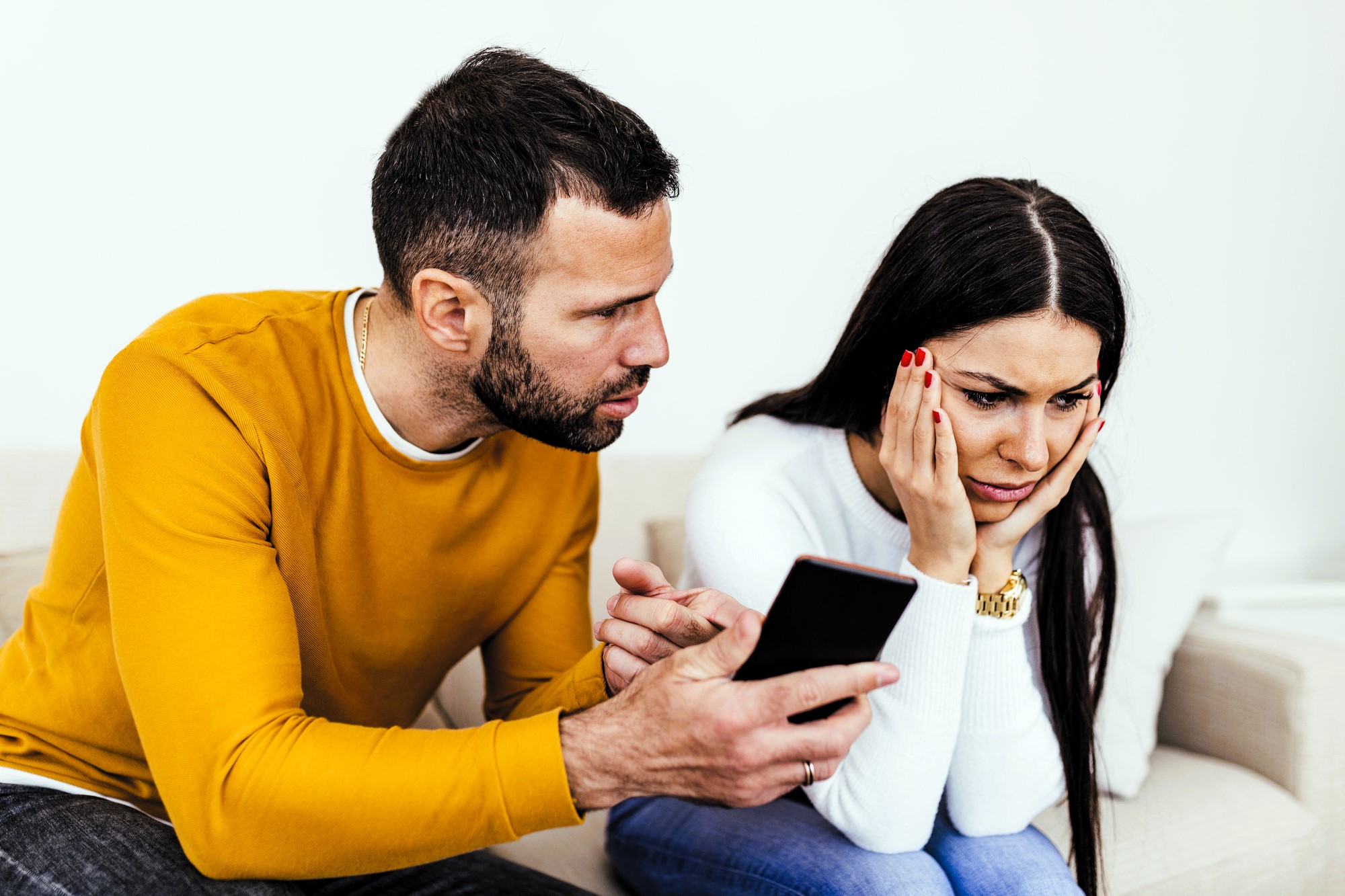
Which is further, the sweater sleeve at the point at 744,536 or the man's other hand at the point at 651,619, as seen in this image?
the sweater sleeve at the point at 744,536

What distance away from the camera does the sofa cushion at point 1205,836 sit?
1613mm

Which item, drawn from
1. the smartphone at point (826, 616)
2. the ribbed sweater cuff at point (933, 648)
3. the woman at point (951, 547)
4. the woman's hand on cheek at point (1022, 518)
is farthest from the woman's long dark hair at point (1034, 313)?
the smartphone at point (826, 616)

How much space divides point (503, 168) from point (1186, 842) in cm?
145

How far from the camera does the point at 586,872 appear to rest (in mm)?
1535

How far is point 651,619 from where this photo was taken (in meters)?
1.12

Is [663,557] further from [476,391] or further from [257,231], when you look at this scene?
[257,231]

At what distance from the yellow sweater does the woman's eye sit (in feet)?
2.11

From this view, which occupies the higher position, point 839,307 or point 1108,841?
point 839,307

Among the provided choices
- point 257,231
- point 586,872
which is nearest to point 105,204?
point 257,231

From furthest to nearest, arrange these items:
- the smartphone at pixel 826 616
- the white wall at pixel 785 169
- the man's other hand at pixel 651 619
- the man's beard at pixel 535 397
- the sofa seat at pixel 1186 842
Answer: the white wall at pixel 785 169 → the sofa seat at pixel 1186 842 → the man's beard at pixel 535 397 → the man's other hand at pixel 651 619 → the smartphone at pixel 826 616

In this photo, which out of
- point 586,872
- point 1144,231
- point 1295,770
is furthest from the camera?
point 1144,231

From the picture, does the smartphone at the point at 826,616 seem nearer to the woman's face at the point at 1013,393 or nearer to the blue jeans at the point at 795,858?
the blue jeans at the point at 795,858

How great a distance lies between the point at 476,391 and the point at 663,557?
812 millimetres

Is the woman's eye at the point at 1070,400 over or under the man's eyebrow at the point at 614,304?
under
